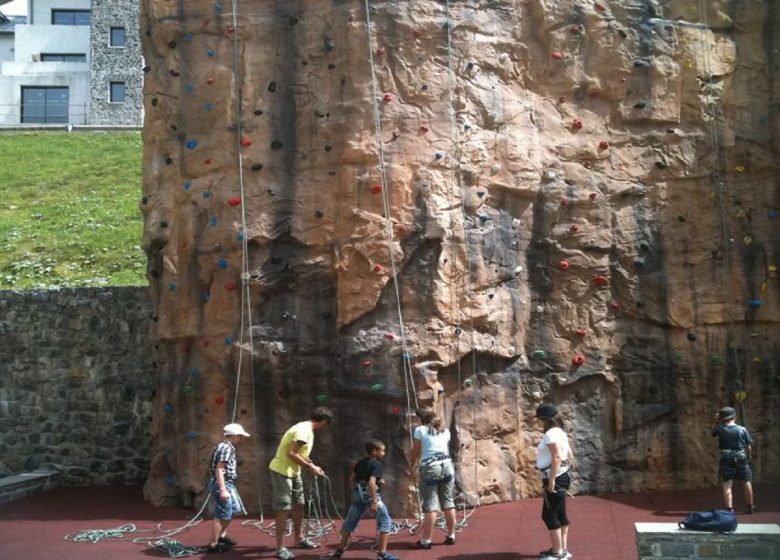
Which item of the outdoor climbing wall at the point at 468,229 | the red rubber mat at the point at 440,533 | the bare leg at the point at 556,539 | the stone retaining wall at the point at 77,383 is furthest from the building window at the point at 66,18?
the bare leg at the point at 556,539

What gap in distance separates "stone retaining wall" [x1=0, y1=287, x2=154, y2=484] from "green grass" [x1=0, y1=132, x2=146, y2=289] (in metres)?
5.19

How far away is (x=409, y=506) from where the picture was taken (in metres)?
11.0

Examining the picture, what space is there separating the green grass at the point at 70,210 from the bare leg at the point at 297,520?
11.7 m

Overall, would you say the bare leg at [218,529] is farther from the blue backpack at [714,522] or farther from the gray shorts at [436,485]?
the blue backpack at [714,522]

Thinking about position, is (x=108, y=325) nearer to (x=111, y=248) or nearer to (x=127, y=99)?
(x=111, y=248)

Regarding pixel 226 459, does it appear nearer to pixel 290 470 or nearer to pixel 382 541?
pixel 290 470

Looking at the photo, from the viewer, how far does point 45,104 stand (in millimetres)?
43031

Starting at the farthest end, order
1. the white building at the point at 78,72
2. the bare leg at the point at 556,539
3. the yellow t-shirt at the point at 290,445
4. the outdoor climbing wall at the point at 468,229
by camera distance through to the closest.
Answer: the white building at the point at 78,72 → the outdoor climbing wall at the point at 468,229 → the yellow t-shirt at the point at 290,445 → the bare leg at the point at 556,539

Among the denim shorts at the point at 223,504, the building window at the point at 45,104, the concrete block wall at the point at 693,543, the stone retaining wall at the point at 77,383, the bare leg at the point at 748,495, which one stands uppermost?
the building window at the point at 45,104

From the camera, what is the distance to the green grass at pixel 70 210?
2205 cm

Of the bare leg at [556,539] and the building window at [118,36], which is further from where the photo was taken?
the building window at [118,36]

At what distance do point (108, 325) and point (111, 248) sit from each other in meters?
8.91

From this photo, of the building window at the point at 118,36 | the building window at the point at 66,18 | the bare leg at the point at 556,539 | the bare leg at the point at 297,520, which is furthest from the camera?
the building window at the point at 66,18

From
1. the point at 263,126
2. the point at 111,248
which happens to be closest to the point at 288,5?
the point at 263,126
